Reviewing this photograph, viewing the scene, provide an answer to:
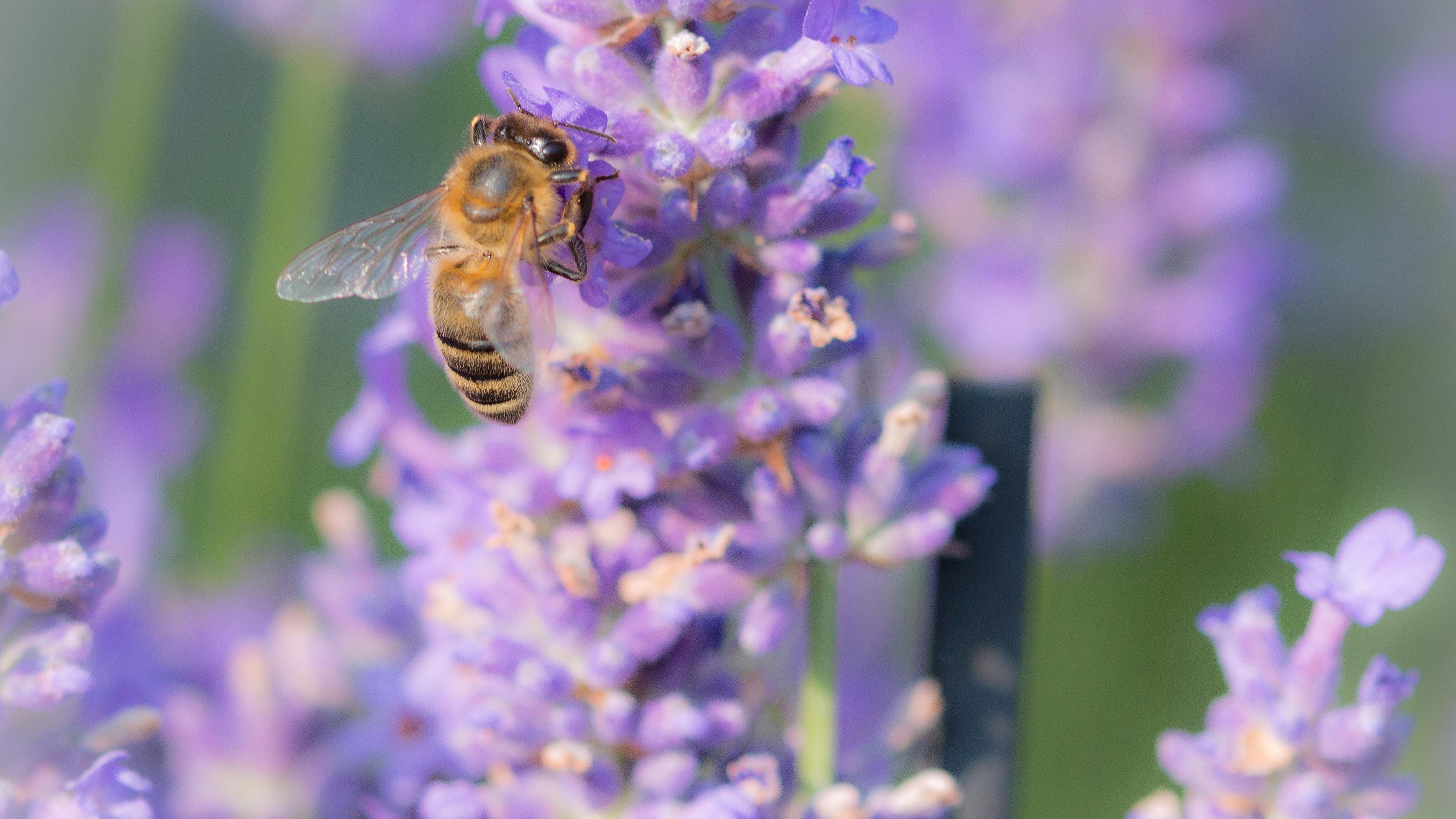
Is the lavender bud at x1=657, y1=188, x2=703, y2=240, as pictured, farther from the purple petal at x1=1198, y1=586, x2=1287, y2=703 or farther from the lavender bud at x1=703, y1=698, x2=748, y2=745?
the purple petal at x1=1198, y1=586, x2=1287, y2=703

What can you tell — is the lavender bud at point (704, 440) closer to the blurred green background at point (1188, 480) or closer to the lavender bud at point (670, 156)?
the lavender bud at point (670, 156)

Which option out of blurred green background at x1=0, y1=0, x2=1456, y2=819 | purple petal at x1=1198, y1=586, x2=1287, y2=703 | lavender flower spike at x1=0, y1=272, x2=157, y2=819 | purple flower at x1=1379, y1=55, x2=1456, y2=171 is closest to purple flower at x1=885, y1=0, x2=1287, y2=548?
blurred green background at x1=0, y1=0, x2=1456, y2=819

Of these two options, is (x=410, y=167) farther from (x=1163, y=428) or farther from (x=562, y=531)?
(x=562, y=531)

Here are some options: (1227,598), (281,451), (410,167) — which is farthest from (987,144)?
(410,167)

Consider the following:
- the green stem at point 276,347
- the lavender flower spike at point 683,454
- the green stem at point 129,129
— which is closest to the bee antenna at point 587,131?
the lavender flower spike at point 683,454

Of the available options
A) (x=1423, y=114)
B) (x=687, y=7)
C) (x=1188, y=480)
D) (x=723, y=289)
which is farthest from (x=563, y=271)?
(x=1423, y=114)

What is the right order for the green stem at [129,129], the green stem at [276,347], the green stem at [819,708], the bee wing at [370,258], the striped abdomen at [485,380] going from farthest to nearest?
1. the green stem at [129,129]
2. the green stem at [276,347]
3. the bee wing at [370,258]
4. the striped abdomen at [485,380]
5. the green stem at [819,708]
